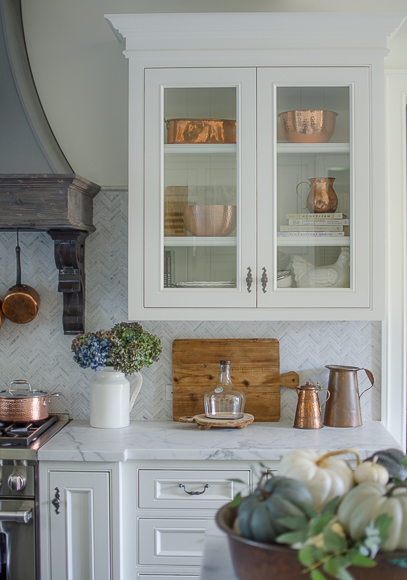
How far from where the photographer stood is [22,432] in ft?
6.59

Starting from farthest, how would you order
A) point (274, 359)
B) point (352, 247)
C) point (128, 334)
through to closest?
point (274, 359)
point (128, 334)
point (352, 247)

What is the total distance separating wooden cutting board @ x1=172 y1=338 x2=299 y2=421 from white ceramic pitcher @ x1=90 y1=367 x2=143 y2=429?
0.23m

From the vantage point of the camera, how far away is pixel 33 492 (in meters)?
1.92

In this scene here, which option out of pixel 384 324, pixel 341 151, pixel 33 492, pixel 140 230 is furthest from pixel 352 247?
pixel 33 492

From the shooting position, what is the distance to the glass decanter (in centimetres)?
218

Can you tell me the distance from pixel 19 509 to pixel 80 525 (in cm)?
21

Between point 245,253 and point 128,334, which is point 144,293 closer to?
point 128,334

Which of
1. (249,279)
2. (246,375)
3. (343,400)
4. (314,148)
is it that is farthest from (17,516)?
(314,148)

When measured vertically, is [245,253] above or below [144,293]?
above

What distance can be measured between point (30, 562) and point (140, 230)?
1179 mm

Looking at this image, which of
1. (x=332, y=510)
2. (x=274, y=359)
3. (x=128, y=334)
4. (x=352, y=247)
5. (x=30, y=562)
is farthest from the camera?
(x=274, y=359)

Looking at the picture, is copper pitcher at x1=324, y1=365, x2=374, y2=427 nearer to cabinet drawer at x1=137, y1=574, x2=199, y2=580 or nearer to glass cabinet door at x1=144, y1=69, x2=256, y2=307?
glass cabinet door at x1=144, y1=69, x2=256, y2=307

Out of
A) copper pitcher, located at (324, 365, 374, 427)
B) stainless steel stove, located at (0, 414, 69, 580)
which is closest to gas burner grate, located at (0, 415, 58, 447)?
stainless steel stove, located at (0, 414, 69, 580)

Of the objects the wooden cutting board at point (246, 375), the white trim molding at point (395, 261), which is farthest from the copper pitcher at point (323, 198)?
the wooden cutting board at point (246, 375)
